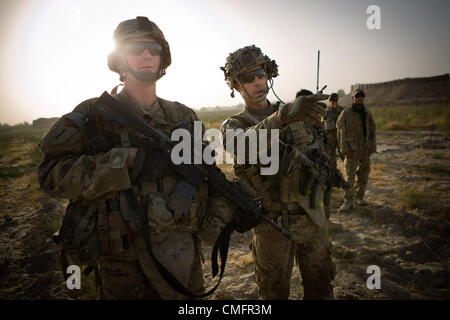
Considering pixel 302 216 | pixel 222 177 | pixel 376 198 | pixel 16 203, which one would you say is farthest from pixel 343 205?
pixel 16 203

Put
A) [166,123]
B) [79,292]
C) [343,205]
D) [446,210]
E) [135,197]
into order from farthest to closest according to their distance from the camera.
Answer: [343,205] → [446,210] → [79,292] → [166,123] → [135,197]

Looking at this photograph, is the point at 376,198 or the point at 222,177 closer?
the point at 222,177

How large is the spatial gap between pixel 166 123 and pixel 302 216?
1590 millimetres

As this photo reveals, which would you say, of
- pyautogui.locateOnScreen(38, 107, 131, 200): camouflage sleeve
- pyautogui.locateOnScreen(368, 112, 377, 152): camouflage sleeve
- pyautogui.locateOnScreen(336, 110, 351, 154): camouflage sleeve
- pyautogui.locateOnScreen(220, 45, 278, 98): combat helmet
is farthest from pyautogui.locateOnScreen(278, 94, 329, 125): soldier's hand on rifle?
pyautogui.locateOnScreen(368, 112, 377, 152): camouflage sleeve

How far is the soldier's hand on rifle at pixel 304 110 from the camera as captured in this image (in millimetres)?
1755

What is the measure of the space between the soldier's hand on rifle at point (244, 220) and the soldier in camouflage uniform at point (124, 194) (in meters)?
0.12

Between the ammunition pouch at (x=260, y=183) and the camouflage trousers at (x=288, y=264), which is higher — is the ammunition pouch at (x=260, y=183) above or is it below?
above

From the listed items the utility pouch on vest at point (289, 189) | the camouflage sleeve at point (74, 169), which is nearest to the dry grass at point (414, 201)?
the utility pouch on vest at point (289, 189)

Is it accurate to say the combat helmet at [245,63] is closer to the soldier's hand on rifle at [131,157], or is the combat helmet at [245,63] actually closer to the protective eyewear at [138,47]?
the protective eyewear at [138,47]

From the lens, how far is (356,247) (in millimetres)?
4277
